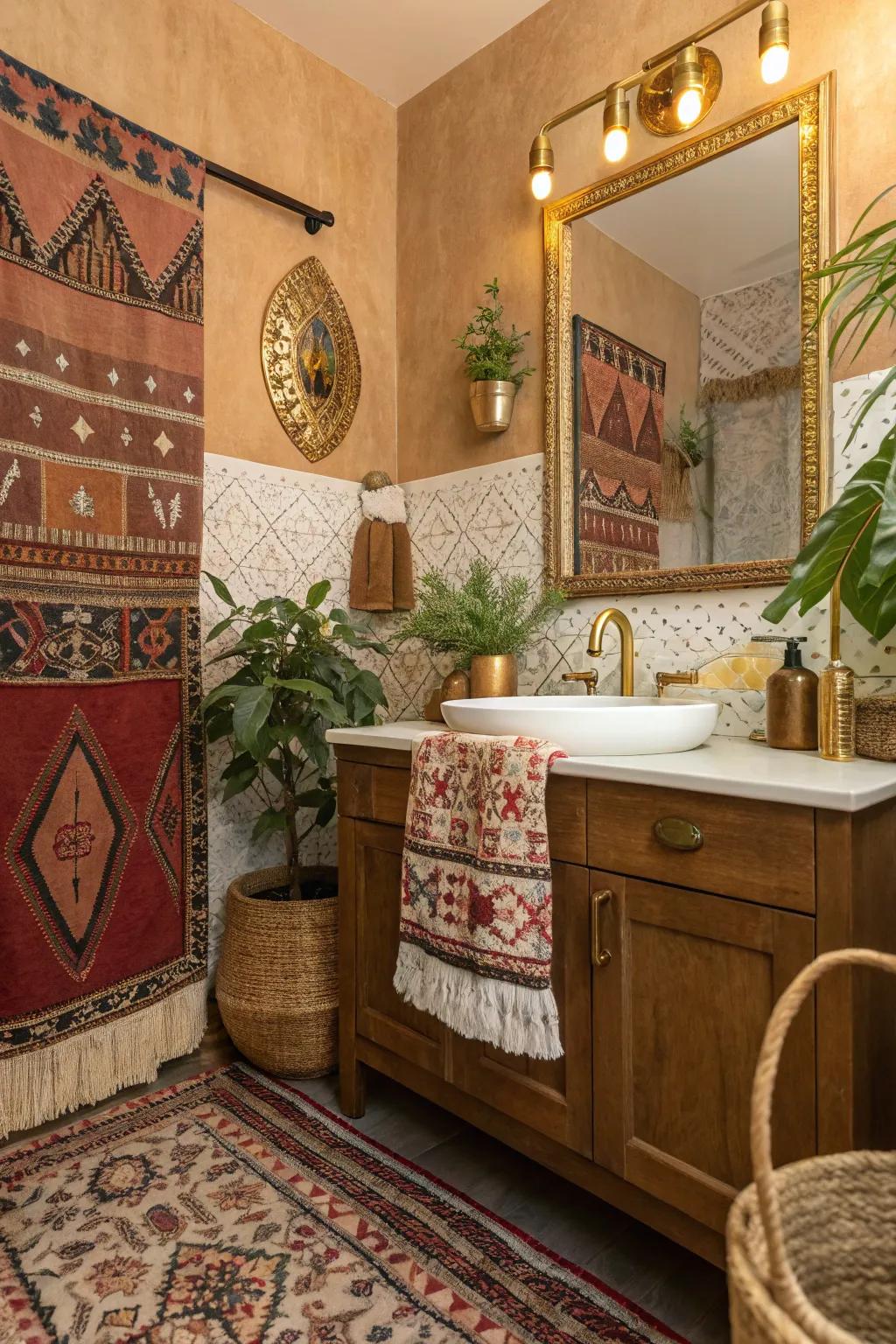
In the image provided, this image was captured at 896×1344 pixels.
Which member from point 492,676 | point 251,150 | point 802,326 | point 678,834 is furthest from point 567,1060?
point 251,150

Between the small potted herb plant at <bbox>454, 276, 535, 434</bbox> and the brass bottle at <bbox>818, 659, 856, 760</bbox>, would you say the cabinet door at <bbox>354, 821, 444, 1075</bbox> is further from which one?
the small potted herb plant at <bbox>454, 276, 535, 434</bbox>

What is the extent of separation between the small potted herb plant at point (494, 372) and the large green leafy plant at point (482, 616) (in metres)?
0.40

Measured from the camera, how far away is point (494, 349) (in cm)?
210

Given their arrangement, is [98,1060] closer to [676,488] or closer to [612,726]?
[612,726]

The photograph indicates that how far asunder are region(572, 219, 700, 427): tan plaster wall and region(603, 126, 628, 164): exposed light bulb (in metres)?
0.20

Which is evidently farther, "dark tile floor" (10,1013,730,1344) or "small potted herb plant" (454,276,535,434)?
"small potted herb plant" (454,276,535,434)

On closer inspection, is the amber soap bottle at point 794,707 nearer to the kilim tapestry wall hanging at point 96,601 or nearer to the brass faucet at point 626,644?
the brass faucet at point 626,644

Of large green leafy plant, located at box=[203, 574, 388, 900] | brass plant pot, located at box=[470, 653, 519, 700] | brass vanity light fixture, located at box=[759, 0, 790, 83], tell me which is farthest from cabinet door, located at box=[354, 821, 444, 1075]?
brass vanity light fixture, located at box=[759, 0, 790, 83]

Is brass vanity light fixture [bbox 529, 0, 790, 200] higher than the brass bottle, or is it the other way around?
brass vanity light fixture [bbox 529, 0, 790, 200]

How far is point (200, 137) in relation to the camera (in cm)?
204

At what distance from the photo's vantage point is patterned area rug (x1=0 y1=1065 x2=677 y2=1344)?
3.94 feet

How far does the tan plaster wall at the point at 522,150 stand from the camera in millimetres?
1521

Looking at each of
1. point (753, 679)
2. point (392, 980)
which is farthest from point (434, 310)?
point (392, 980)

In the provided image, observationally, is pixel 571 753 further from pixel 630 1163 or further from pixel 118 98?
pixel 118 98
